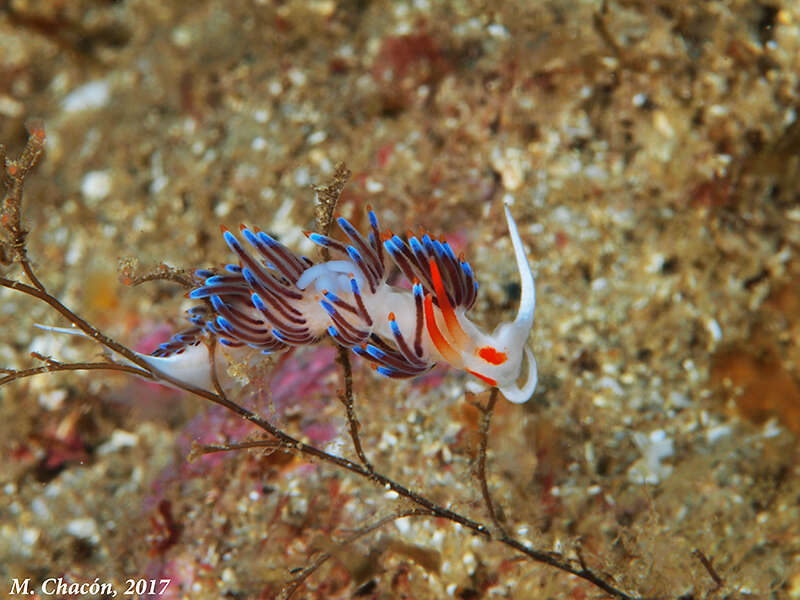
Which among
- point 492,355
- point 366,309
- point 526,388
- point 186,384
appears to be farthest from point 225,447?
point 526,388

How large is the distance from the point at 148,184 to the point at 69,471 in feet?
8.34

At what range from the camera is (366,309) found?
8.80 feet

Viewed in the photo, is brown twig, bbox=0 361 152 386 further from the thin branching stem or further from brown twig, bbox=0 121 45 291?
brown twig, bbox=0 121 45 291

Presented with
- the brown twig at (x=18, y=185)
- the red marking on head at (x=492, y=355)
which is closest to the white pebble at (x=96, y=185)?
the brown twig at (x=18, y=185)

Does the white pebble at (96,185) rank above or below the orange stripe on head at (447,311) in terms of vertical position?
below

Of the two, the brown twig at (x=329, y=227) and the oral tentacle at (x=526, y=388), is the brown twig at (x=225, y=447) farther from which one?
the oral tentacle at (x=526, y=388)

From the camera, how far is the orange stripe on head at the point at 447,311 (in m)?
2.48

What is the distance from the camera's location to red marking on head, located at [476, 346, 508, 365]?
2557 millimetres

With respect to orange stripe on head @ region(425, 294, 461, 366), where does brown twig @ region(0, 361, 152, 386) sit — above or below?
above

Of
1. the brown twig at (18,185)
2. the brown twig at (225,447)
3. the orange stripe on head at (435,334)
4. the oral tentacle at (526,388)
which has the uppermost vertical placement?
the brown twig at (18,185)

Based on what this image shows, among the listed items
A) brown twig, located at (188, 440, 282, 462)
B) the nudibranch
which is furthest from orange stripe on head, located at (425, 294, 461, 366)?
brown twig, located at (188, 440, 282, 462)

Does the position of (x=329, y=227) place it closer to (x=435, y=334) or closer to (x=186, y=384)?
(x=435, y=334)

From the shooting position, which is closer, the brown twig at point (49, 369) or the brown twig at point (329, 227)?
the brown twig at point (49, 369)

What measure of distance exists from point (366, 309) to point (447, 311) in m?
0.38
